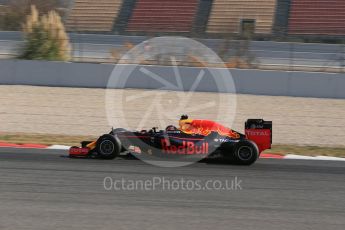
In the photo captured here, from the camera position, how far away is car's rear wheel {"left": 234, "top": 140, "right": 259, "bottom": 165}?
31.8ft

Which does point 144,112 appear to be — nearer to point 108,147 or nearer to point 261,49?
point 108,147

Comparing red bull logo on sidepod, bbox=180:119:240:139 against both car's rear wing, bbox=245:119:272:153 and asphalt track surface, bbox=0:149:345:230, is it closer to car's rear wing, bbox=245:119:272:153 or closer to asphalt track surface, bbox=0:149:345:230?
car's rear wing, bbox=245:119:272:153

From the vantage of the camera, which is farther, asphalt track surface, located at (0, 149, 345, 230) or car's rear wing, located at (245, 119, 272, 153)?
car's rear wing, located at (245, 119, 272, 153)

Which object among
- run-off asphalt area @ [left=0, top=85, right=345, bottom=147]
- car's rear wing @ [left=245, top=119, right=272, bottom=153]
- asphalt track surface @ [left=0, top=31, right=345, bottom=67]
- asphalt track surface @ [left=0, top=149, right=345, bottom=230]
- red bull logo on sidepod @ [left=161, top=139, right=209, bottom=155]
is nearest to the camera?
asphalt track surface @ [left=0, top=149, right=345, bottom=230]

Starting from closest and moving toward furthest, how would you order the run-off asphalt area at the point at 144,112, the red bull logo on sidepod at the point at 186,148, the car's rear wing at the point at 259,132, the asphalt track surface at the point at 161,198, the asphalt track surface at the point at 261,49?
1. the asphalt track surface at the point at 161,198
2. the red bull logo on sidepod at the point at 186,148
3. the car's rear wing at the point at 259,132
4. the run-off asphalt area at the point at 144,112
5. the asphalt track surface at the point at 261,49

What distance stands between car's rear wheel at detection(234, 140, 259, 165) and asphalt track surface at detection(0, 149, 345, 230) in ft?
0.46

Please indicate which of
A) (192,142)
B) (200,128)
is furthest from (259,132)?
(192,142)

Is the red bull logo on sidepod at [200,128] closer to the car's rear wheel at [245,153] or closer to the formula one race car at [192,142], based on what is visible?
the formula one race car at [192,142]

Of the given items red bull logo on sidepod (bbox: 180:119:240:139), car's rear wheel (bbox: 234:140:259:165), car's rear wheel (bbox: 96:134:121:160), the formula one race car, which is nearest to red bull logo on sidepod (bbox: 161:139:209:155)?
the formula one race car

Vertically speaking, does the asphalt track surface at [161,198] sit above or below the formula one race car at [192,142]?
below

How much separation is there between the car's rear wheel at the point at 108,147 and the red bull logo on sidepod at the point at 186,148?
2.34ft

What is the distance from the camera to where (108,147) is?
9828 mm

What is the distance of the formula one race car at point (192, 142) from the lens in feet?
31.8

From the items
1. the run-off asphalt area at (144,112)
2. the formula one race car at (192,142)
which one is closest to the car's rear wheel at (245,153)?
the formula one race car at (192,142)
